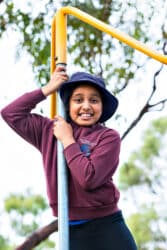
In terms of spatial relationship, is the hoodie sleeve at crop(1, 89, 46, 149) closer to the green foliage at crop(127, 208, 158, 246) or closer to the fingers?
the fingers

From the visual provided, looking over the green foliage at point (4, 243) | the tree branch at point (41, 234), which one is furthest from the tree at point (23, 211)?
the tree branch at point (41, 234)

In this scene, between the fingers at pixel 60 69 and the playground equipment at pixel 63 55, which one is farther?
the fingers at pixel 60 69

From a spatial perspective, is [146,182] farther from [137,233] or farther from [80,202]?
[80,202]

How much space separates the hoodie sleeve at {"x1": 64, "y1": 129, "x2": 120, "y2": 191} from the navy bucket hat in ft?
0.39

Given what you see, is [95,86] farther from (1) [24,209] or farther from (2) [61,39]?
(1) [24,209]

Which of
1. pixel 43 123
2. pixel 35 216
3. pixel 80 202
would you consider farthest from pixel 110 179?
pixel 35 216

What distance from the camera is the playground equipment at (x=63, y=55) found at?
6.07ft

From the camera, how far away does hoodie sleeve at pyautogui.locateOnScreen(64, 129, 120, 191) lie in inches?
70.7

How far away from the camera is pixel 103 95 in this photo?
197 cm

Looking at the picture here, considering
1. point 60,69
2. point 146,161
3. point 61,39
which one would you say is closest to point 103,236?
point 60,69

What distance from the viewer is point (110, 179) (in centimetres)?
188

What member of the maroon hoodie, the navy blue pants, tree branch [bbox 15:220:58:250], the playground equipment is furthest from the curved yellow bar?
tree branch [bbox 15:220:58:250]

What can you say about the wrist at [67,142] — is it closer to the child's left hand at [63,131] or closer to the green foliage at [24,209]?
the child's left hand at [63,131]

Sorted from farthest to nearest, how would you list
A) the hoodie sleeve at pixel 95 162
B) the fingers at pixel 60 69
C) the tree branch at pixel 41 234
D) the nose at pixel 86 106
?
the tree branch at pixel 41 234
the fingers at pixel 60 69
the nose at pixel 86 106
the hoodie sleeve at pixel 95 162
